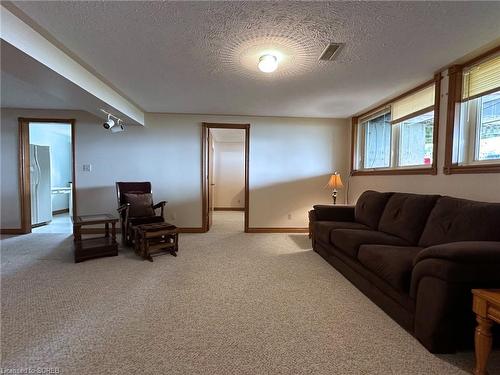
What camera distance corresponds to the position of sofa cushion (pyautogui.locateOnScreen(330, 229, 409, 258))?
245 cm

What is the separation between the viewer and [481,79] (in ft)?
7.86

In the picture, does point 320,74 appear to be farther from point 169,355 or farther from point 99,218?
point 99,218

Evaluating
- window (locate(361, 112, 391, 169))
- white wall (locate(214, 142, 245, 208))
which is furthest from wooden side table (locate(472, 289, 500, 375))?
white wall (locate(214, 142, 245, 208))

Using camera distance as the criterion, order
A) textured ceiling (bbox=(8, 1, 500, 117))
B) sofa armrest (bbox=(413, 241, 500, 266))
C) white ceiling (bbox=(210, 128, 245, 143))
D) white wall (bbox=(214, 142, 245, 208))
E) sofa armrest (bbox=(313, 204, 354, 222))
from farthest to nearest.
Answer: white wall (bbox=(214, 142, 245, 208)), white ceiling (bbox=(210, 128, 245, 143)), sofa armrest (bbox=(313, 204, 354, 222)), textured ceiling (bbox=(8, 1, 500, 117)), sofa armrest (bbox=(413, 241, 500, 266))

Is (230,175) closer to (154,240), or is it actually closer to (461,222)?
(154,240)

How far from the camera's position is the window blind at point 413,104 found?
3016mm

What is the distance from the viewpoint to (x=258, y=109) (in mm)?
4387

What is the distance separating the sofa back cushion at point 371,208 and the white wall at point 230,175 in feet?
15.7

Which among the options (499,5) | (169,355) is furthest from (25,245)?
(499,5)

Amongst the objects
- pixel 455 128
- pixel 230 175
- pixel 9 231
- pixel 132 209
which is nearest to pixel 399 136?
pixel 455 128

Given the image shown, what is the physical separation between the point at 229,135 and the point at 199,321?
594 centimetres

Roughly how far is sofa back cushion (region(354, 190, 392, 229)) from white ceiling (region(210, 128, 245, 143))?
4052 millimetres

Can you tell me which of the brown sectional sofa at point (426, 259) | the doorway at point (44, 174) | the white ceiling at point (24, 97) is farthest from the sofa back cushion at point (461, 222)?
the doorway at point (44, 174)

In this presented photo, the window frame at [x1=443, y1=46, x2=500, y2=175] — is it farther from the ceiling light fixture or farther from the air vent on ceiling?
the ceiling light fixture
